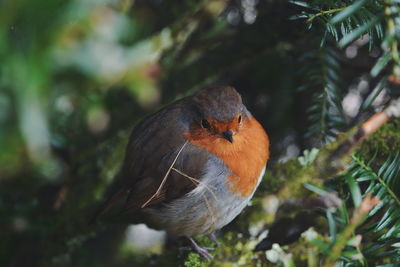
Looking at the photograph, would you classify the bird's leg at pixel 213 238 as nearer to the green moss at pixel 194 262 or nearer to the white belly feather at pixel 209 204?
the white belly feather at pixel 209 204

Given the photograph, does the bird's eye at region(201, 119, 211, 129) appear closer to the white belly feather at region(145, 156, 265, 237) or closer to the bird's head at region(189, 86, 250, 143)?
the bird's head at region(189, 86, 250, 143)

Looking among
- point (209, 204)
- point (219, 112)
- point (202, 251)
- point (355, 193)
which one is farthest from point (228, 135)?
point (355, 193)

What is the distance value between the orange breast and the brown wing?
2.0 inches

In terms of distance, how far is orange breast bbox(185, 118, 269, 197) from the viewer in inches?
78.0

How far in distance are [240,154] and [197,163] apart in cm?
18

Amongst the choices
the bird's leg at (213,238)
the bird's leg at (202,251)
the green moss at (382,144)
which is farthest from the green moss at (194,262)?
the green moss at (382,144)

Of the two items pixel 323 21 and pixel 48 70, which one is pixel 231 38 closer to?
pixel 323 21

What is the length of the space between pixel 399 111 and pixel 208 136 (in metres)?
0.90

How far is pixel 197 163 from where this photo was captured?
202cm

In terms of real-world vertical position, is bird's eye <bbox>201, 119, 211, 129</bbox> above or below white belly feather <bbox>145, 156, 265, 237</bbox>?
above

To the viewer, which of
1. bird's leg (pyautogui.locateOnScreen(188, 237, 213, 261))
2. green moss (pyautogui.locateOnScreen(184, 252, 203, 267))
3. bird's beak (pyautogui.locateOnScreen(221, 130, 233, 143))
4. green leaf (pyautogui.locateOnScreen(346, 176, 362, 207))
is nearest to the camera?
green leaf (pyautogui.locateOnScreen(346, 176, 362, 207))

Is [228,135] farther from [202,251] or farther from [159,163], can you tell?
[202,251]

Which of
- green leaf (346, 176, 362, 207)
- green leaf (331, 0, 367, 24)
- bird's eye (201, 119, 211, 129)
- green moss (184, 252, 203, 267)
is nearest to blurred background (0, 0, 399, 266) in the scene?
bird's eye (201, 119, 211, 129)

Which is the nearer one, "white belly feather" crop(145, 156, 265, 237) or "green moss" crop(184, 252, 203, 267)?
"green moss" crop(184, 252, 203, 267)
